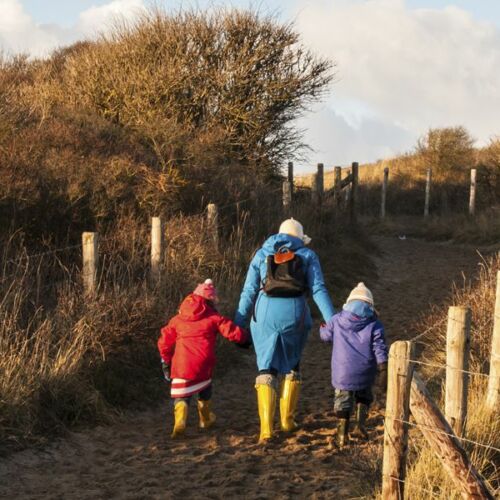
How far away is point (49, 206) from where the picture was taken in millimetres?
9586

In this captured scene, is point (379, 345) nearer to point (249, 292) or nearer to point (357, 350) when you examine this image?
point (357, 350)

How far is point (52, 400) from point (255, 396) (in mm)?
2143

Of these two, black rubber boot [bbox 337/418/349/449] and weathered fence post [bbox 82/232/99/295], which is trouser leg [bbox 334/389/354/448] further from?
weathered fence post [bbox 82/232/99/295]

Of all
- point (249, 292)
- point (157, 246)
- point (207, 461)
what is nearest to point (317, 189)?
point (157, 246)

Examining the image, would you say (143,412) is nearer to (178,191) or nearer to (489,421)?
(489,421)

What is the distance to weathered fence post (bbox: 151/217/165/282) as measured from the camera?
27.8 ft

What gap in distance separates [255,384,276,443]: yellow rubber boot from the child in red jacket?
432 mm

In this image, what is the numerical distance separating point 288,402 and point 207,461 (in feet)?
3.01

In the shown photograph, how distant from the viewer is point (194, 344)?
594 centimetres

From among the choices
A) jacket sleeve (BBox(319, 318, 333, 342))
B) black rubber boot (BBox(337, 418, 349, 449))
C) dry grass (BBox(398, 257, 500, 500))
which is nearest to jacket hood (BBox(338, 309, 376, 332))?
jacket sleeve (BBox(319, 318, 333, 342))

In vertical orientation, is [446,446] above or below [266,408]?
above

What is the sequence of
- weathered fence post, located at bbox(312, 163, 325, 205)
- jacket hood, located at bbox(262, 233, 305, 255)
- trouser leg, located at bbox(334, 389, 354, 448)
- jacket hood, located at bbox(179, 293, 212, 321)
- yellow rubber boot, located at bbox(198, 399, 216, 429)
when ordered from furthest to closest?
1. weathered fence post, located at bbox(312, 163, 325, 205)
2. yellow rubber boot, located at bbox(198, 399, 216, 429)
3. jacket hood, located at bbox(179, 293, 212, 321)
4. jacket hood, located at bbox(262, 233, 305, 255)
5. trouser leg, located at bbox(334, 389, 354, 448)

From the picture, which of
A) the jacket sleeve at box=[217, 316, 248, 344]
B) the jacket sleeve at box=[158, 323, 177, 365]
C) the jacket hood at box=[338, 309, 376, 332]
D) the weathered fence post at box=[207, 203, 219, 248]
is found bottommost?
the jacket sleeve at box=[158, 323, 177, 365]

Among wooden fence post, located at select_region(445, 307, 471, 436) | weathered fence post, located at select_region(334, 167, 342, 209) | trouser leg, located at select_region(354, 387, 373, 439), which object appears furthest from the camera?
weathered fence post, located at select_region(334, 167, 342, 209)
